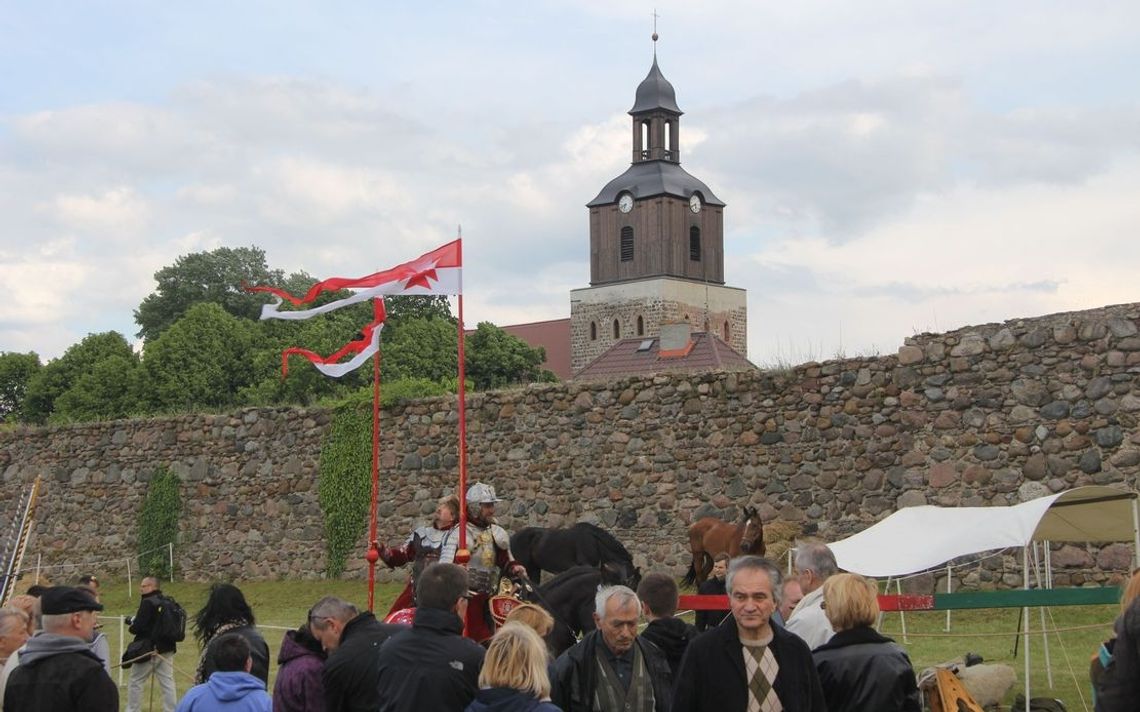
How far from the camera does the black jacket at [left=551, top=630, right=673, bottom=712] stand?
643cm

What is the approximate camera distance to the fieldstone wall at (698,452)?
15.4 metres

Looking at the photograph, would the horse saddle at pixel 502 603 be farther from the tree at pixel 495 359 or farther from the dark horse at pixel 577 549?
the tree at pixel 495 359

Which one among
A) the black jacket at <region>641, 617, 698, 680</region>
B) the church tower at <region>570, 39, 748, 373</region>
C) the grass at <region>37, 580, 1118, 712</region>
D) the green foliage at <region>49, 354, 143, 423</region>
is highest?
the church tower at <region>570, 39, 748, 373</region>

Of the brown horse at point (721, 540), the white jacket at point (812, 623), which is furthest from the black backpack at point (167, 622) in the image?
the white jacket at point (812, 623)

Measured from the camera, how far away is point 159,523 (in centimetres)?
2447

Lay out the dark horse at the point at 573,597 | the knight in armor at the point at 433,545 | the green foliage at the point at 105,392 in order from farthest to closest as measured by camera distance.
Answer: the green foliage at the point at 105,392
the knight in armor at the point at 433,545
the dark horse at the point at 573,597

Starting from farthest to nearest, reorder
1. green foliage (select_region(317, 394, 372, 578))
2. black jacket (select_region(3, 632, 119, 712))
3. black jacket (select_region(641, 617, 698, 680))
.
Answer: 1. green foliage (select_region(317, 394, 372, 578))
2. black jacket (select_region(641, 617, 698, 680))
3. black jacket (select_region(3, 632, 119, 712))

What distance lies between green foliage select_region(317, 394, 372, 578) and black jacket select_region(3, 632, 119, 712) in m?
15.5

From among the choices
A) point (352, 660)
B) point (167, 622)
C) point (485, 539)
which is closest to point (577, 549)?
point (485, 539)

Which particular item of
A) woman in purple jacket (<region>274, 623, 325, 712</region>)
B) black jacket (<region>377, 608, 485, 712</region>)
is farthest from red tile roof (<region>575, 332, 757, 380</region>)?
black jacket (<region>377, 608, 485, 712</region>)

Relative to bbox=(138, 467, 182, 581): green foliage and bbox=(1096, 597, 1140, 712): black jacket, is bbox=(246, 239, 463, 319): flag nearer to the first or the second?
bbox=(1096, 597, 1140, 712): black jacket

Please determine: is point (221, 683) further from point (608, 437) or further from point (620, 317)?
point (620, 317)

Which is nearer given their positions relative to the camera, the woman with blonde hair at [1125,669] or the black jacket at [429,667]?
the woman with blonde hair at [1125,669]

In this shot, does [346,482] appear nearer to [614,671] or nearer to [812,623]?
[812,623]
